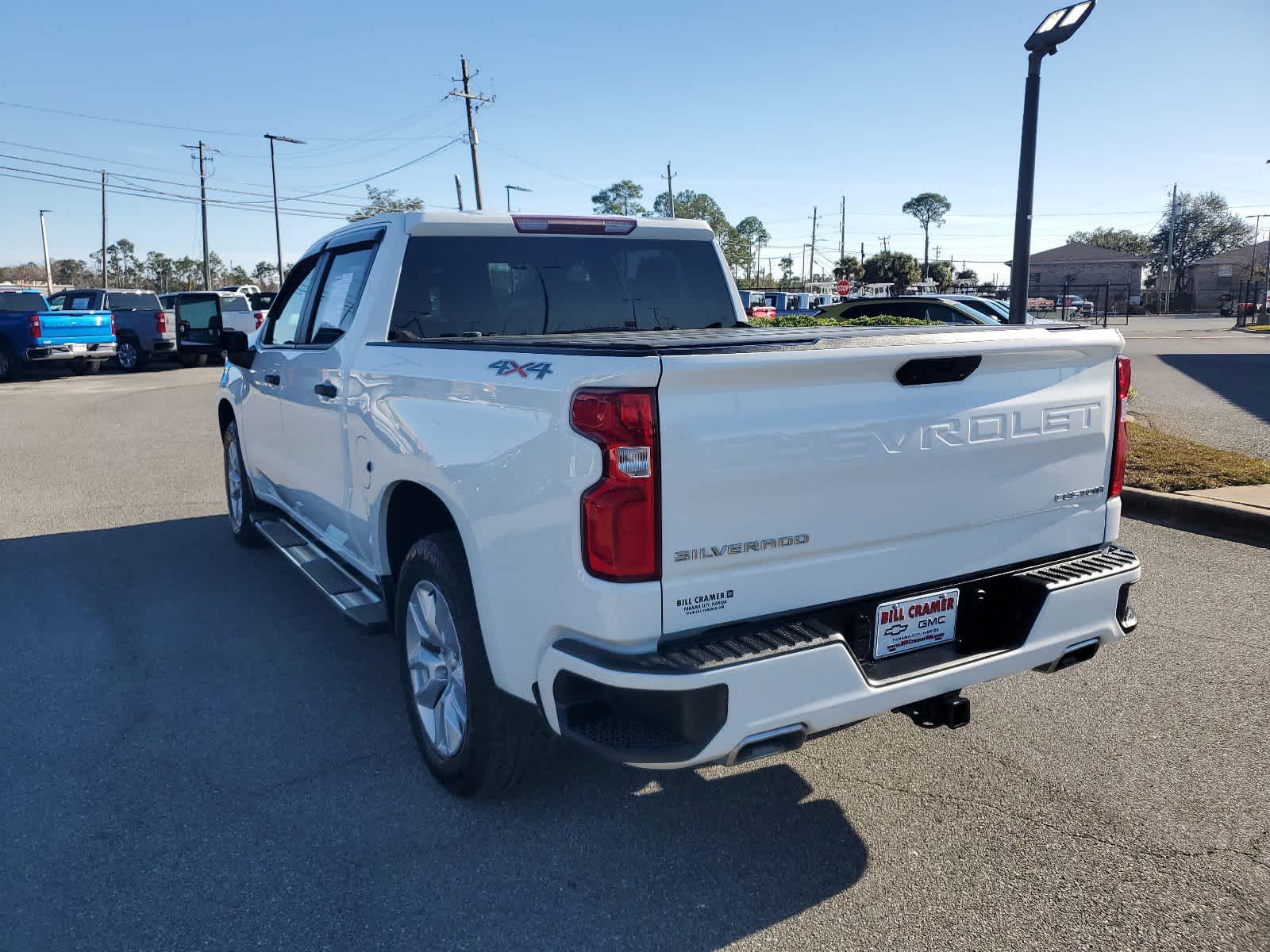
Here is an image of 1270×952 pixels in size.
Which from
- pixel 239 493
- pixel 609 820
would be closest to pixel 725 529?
pixel 609 820

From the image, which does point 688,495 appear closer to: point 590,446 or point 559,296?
point 590,446

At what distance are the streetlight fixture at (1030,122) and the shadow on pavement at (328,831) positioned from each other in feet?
28.1

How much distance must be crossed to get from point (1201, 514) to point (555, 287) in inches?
210

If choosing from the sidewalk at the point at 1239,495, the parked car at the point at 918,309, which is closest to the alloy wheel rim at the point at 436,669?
the sidewalk at the point at 1239,495

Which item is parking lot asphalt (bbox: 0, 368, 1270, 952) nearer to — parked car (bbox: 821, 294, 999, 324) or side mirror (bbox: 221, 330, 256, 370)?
side mirror (bbox: 221, 330, 256, 370)

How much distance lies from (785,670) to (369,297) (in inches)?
104

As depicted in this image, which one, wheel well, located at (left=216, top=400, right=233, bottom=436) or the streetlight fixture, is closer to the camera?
wheel well, located at (left=216, top=400, right=233, bottom=436)

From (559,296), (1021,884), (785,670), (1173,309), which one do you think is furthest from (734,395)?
(1173,309)

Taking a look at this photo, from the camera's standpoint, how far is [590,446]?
8.14ft

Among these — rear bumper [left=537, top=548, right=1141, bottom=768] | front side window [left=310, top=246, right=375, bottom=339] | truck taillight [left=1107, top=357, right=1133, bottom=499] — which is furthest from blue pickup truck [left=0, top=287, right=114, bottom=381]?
truck taillight [left=1107, top=357, right=1133, bottom=499]

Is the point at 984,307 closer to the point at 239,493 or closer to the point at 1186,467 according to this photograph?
the point at 1186,467

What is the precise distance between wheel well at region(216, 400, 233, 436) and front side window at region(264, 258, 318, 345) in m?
1.24

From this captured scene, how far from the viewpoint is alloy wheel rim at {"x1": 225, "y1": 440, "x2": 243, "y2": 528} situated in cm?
675

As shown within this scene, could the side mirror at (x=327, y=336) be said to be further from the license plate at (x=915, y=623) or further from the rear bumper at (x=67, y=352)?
the rear bumper at (x=67, y=352)
